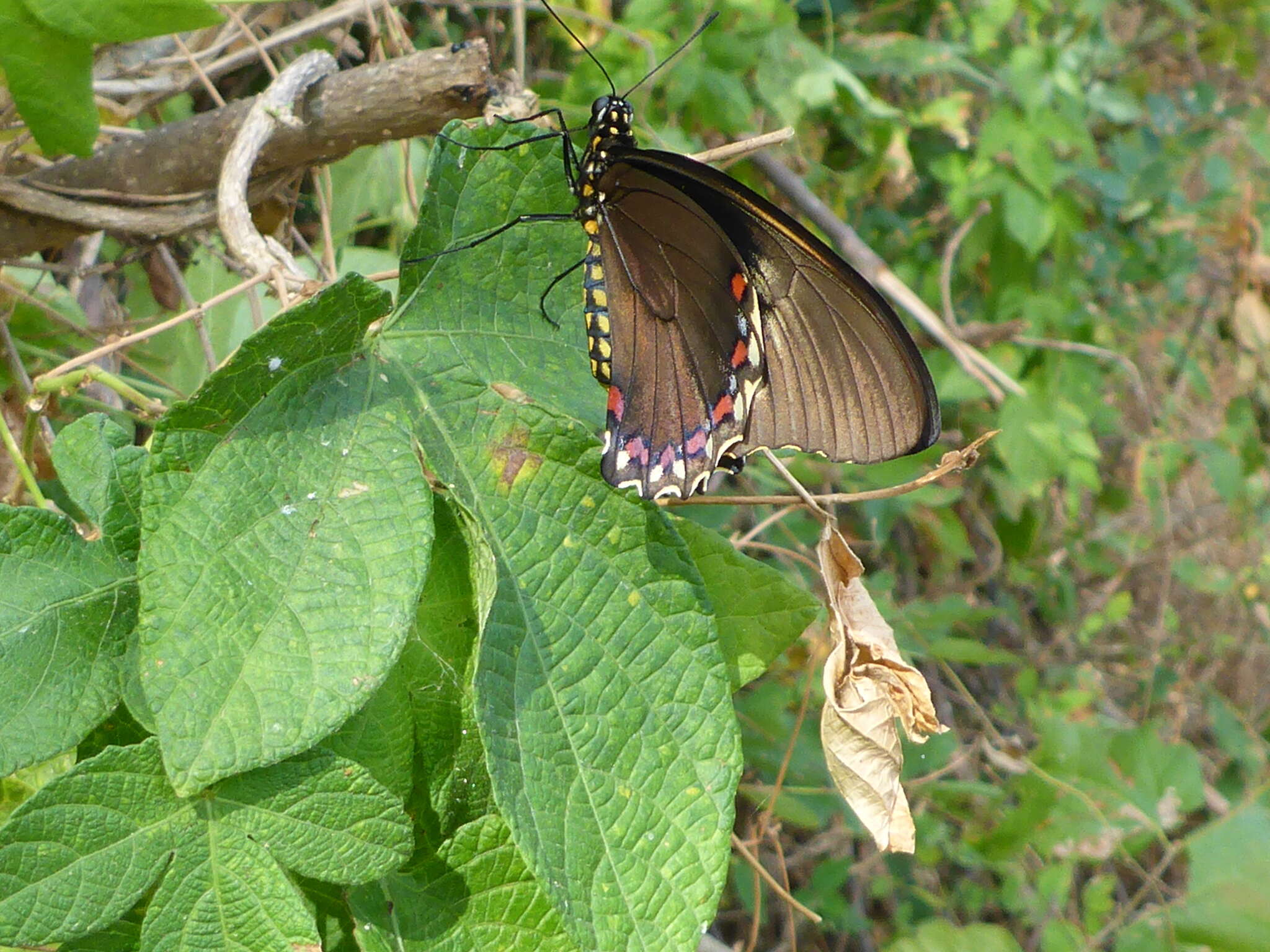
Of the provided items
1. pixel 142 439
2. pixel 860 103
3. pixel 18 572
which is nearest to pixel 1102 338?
pixel 860 103

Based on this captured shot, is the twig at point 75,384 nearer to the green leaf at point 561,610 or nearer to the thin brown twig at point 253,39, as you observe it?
the green leaf at point 561,610

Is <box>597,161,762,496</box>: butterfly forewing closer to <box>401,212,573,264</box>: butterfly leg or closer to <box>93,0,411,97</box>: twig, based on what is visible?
<box>401,212,573,264</box>: butterfly leg

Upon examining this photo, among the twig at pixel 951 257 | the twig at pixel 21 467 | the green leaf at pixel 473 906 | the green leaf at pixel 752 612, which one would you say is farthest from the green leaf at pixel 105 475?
the twig at pixel 951 257

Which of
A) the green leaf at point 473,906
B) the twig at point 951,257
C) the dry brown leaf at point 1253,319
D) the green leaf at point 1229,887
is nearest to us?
the green leaf at point 473,906

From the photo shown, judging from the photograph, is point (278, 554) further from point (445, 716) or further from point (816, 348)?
point (816, 348)

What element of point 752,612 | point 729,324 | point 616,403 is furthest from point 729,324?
point 752,612

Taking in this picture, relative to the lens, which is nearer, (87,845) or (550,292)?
(87,845)

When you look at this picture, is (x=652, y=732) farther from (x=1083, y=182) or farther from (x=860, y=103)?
(x=1083, y=182)
